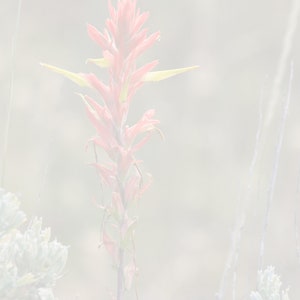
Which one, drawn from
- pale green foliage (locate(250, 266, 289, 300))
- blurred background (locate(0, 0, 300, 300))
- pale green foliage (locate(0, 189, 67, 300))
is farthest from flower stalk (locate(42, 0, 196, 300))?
blurred background (locate(0, 0, 300, 300))

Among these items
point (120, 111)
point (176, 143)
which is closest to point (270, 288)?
point (120, 111)

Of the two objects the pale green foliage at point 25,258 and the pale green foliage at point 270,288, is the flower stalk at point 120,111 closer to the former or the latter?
the pale green foliage at point 25,258

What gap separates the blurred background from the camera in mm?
5566

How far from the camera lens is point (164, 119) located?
657 centimetres

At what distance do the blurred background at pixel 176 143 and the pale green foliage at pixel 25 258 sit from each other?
10.9 feet

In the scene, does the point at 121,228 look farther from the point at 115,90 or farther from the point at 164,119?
the point at 164,119

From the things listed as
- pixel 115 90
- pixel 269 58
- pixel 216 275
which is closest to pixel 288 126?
pixel 269 58

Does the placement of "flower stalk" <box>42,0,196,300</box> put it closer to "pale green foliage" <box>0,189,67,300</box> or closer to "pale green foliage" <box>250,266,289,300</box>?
"pale green foliage" <box>0,189,67,300</box>

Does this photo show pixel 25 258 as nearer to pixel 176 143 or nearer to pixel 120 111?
A: pixel 120 111

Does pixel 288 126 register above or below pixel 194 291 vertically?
above

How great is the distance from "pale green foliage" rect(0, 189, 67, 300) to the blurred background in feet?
10.9

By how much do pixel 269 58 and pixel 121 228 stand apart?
549 cm

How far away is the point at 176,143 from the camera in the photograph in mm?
6410

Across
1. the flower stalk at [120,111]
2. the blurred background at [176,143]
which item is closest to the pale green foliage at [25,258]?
the flower stalk at [120,111]
